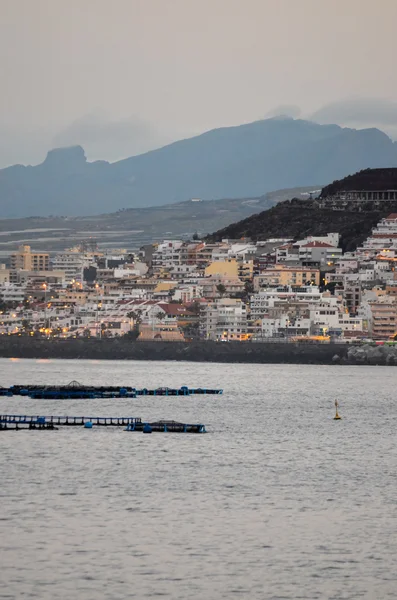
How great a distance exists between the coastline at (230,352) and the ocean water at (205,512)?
9496cm

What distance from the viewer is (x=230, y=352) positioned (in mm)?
191125

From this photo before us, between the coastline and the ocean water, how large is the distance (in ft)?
312

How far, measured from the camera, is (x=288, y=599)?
36.8m

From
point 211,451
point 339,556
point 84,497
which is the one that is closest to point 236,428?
point 211,451

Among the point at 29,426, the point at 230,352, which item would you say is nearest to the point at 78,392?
the point at 29,426

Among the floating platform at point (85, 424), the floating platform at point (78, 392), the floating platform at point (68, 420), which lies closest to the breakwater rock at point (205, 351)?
the floating platform at point (78, 392)

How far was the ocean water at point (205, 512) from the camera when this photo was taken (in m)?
38.4

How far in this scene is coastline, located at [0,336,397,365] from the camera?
602 ft

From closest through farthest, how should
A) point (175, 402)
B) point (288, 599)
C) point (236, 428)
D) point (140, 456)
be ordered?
point (288, 599) → point (140, 456) → point (236, 428) → point (175, 402)

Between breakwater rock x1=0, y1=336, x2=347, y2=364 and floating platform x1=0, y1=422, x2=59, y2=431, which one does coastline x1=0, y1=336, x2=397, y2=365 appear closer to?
breakwater rock x1=0, y1=336, x2=347, y2=364

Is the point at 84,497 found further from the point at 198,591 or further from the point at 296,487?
the point at 198,591

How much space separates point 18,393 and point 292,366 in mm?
86912

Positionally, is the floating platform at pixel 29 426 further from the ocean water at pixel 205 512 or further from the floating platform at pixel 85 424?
the ocean water at pixel 205 512

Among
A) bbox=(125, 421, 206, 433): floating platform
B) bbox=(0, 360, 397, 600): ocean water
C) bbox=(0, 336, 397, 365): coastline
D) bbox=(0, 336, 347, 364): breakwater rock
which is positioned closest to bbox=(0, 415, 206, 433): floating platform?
bbox=(125, 421, 206, 433): floating platform
